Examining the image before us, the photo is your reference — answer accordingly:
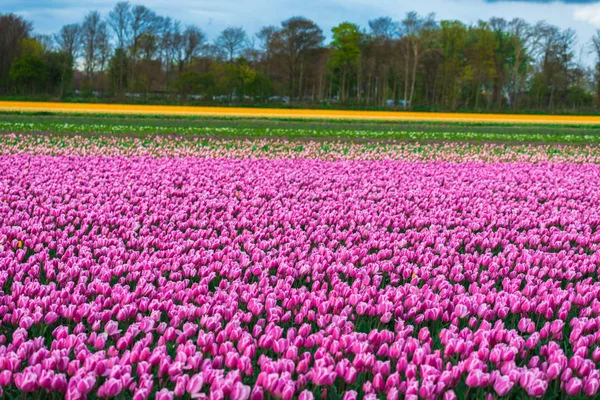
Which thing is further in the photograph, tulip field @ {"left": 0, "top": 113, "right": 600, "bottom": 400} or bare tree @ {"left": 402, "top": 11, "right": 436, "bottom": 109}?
bare tree @ {"left": 402, "top": 11, "right": 436, "bottom": 109}

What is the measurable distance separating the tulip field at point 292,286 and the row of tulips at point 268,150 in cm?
424

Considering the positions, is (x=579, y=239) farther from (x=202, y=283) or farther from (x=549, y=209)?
(x=202, y=283)

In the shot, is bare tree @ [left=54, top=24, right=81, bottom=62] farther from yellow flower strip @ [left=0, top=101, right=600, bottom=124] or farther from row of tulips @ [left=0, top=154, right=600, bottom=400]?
row of tulips @ [left=0, top=154, right=600, bottom=400]

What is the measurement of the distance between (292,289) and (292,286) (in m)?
0.57

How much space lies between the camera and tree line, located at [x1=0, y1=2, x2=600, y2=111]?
6372cm

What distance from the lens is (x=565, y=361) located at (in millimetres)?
3395

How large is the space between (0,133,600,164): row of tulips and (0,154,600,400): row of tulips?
17.2 feet

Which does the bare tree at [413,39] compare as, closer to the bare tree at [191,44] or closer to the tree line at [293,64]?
the tree line at [293,64]

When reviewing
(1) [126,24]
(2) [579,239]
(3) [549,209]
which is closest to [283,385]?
(2) [579,239]

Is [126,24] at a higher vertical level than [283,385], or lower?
higher

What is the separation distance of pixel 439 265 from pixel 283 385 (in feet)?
10.6

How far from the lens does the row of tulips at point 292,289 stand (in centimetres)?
322

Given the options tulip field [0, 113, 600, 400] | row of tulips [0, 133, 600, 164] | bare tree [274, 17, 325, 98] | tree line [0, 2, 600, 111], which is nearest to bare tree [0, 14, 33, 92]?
tree line [0, 2, 600, 111]

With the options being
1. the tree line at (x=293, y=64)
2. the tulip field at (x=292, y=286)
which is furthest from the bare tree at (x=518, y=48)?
the tulip field at (x=292, y=286)
